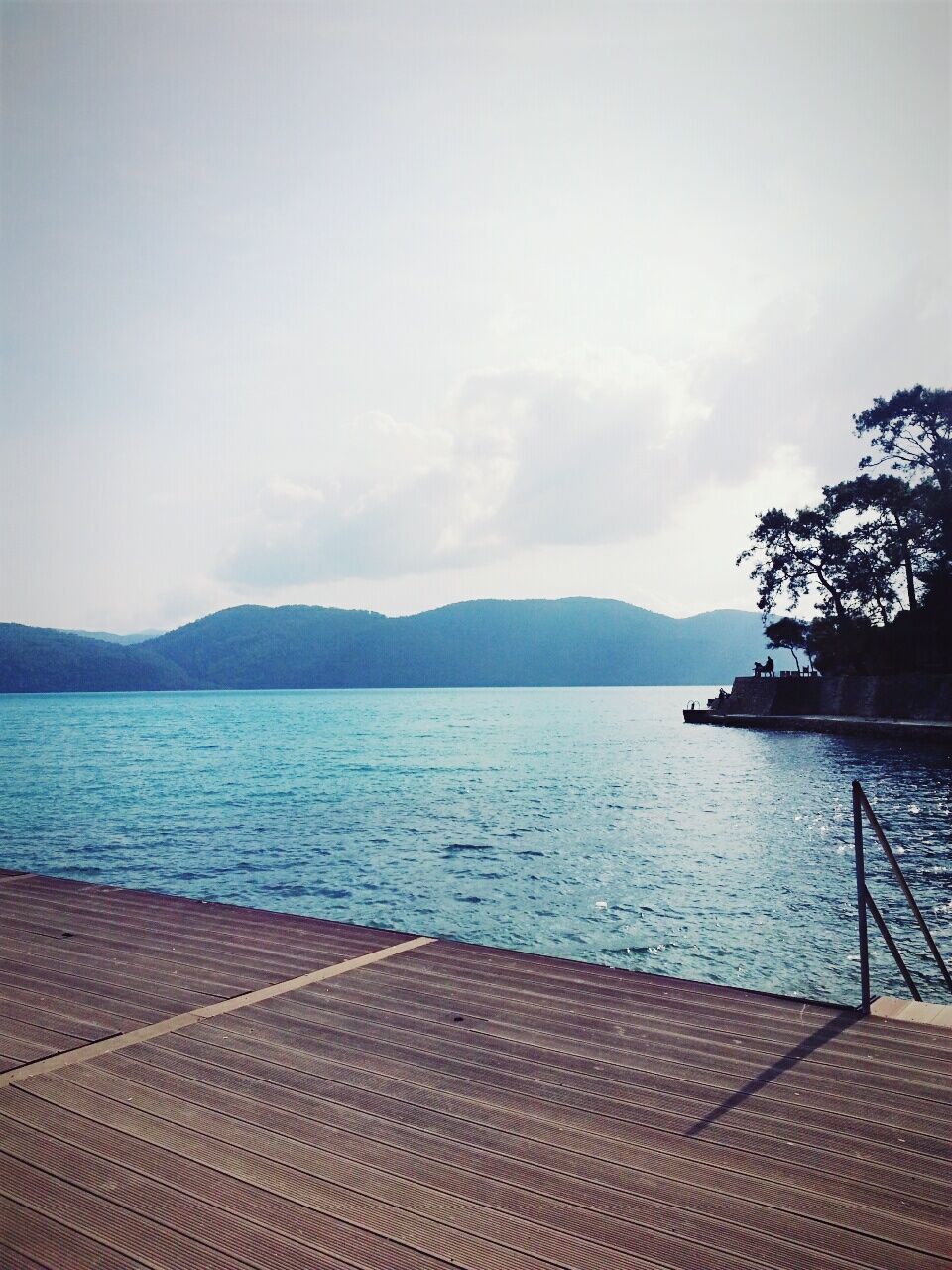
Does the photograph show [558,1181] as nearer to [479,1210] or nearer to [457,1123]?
[479,1210]

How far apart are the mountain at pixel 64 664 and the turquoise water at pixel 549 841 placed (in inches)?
5969

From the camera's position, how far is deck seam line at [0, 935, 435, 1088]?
3.86 meters

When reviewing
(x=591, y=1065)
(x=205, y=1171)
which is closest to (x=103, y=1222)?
(x=205, y=1171)

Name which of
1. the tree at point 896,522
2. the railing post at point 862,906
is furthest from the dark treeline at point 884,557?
the railing post at point 862,906

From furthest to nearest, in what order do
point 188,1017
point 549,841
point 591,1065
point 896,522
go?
point 896,522
point 549,841
point 188,1017
point 591,1065

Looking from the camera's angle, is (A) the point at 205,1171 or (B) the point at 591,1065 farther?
(B) the point at 591,1065

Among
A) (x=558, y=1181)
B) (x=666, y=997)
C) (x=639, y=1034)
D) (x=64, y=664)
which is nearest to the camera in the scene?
(x=558, y=1181)

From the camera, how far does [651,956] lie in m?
11.1

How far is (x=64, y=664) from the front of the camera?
188 m

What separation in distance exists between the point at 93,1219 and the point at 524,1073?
1.82m

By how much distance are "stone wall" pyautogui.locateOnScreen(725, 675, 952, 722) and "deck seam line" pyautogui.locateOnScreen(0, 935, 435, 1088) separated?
4570cm

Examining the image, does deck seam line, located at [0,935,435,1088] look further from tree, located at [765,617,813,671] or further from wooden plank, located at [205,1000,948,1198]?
tree, located at [765,617,813,671]

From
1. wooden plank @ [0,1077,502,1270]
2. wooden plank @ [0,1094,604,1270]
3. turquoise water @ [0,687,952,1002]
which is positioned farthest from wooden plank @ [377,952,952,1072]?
turquoise water @ [0,687,952,1002]

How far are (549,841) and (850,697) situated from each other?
37.9m
